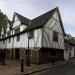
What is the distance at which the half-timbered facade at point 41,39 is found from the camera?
2267 centimetres

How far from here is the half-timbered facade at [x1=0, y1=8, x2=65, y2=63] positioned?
22667 mm

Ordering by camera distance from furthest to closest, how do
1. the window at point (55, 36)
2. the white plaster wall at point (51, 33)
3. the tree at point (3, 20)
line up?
the tree at point (3, 20), the window at point (55, 36), the white plaster wall at point (51, 33)

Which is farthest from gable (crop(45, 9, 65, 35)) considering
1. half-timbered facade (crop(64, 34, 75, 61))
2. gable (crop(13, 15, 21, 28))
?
gable (crop(13, 15, 21, 28))

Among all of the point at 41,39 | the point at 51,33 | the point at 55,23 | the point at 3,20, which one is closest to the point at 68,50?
the point at 55,23

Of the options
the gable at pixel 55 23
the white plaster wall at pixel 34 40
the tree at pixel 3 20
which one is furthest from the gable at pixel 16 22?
the gable at pixel 55 23

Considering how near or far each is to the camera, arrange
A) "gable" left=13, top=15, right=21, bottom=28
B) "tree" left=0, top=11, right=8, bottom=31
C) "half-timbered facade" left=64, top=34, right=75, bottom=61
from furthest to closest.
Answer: "tree" left=0, top=11, right=8, bottom=31, "half-timbered facade" left=64, top=34, right=75, bottom=61, "gable" left=13, top=15, right=21, bottom=28

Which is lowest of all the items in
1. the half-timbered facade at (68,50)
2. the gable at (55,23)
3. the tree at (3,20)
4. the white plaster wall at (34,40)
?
the half-timbered facade at (68,50)

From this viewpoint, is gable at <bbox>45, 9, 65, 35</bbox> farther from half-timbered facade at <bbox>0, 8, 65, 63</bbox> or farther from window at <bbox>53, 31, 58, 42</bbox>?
window at <bbox>53, 31, 58, 42</bbox>

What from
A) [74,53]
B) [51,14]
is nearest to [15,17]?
[51,14]

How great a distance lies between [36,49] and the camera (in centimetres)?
2275

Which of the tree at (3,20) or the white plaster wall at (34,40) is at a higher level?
the tree at (3,20)

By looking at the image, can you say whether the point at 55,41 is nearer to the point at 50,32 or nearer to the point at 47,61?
the point at 50,32

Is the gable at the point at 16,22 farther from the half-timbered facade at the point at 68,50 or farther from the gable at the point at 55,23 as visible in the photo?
the half-timbered facade at the point at 68,50

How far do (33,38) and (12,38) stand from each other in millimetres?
8461
